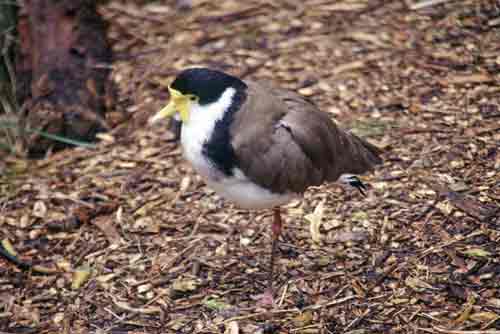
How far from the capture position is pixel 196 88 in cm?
396

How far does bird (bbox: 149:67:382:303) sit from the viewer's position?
12.9ft

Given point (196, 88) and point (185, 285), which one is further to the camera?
point (185, 285)

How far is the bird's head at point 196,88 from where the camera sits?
3957 millimetres

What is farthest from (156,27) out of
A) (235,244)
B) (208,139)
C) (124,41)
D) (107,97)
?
(208,139)

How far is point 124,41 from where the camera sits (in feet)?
22.4

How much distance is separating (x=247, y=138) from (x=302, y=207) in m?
1.24

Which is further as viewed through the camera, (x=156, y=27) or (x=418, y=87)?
(x=156, y=27)

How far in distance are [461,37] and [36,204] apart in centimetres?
357

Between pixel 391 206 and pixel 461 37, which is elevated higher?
pixel 461 37

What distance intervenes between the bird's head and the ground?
1.15m

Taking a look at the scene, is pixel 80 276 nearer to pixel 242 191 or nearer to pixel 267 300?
pixel 267 300

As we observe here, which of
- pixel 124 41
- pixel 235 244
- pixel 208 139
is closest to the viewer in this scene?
pixel 208 139

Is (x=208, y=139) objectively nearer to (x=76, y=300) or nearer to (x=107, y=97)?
(x=76, y=300)

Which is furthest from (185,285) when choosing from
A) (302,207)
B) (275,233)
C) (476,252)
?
(476,252)
